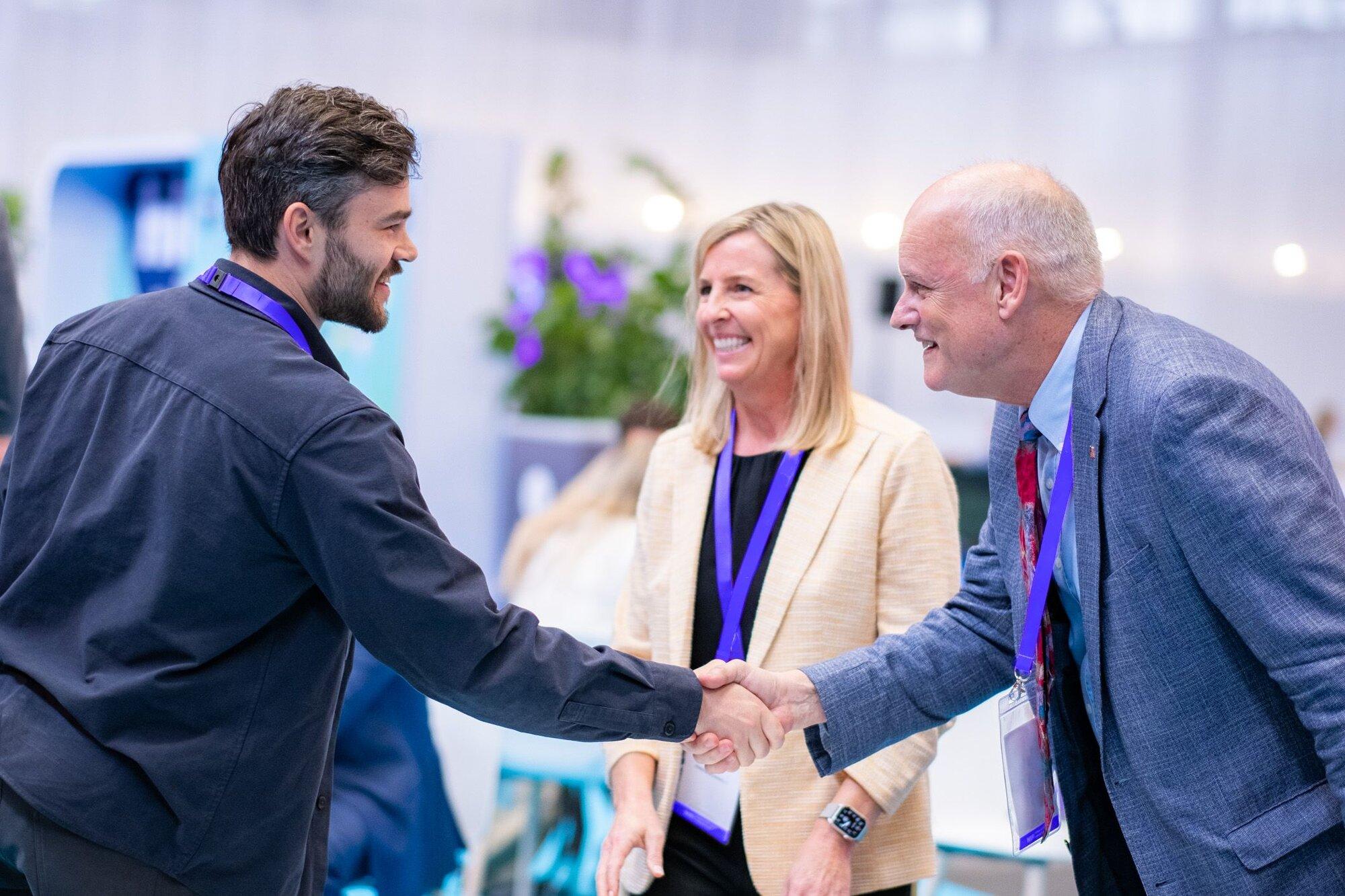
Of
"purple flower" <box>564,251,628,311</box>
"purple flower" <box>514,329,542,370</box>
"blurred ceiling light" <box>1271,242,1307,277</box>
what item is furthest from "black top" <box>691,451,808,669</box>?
"blurred ceiling light" <box>1271,242,1307,277</box>

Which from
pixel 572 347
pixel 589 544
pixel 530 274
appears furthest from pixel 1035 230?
pixel 530 274

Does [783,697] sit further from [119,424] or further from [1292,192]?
[1292,192]

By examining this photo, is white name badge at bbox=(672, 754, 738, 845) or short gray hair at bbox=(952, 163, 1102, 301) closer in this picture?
short gray hair at bbox=(952, 163, 1102, 301)

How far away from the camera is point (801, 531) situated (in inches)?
72.7

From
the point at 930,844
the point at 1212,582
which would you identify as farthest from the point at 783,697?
the point at 1212,582

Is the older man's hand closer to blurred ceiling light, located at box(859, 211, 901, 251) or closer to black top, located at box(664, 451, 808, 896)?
black top, located at box(664, 451, 808, 896)

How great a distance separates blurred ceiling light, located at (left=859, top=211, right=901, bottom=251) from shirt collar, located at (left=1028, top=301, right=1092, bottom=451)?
20.7ft

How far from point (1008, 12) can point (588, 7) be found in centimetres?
265

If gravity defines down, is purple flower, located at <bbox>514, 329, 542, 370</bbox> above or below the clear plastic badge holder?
below

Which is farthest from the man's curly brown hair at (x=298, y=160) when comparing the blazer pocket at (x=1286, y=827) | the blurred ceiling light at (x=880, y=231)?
the blurred ceiling light at (x=880, y=231)

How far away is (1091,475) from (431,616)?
78 cm

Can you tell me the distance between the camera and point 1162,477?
4.40ft

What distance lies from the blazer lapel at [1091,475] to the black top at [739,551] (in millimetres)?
522

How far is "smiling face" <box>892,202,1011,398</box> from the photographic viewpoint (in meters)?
1.57
